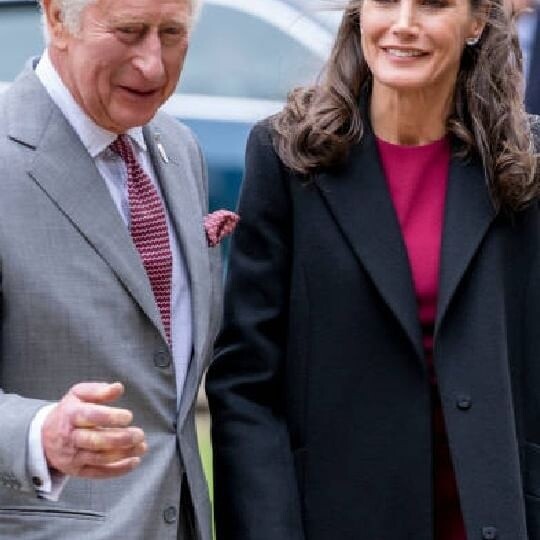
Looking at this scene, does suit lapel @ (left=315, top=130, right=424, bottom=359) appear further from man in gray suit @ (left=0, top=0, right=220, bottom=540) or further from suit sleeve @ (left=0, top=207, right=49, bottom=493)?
suit sleeve @ (left=0, top=207, right=49, bottom=493)

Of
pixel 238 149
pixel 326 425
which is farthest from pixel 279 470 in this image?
pixel 238 149

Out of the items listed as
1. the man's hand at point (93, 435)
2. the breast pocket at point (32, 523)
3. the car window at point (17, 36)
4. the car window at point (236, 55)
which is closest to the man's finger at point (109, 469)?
the man's hand at point (93, 435)

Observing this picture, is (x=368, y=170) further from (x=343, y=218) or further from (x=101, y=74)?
(x=101, y=74)

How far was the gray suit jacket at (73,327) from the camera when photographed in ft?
11.6

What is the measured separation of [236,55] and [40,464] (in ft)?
15.9

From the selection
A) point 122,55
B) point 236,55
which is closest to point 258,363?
point 122,55

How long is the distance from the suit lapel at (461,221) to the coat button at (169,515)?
618 millimetres

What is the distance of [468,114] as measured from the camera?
4113 millimetres

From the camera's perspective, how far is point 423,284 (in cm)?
402

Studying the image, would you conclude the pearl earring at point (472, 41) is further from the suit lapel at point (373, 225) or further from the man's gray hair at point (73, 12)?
the man's gray hair at point (73, 12)

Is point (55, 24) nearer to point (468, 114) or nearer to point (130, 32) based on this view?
point (130, 32)

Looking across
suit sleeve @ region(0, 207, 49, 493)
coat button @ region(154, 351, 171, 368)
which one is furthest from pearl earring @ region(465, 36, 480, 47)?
suit sleeve @ region(0, 207, 49, 493)

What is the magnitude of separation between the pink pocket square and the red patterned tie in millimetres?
164

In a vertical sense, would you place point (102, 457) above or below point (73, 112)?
below
